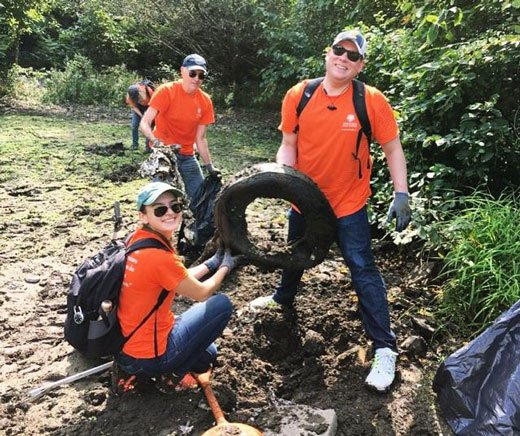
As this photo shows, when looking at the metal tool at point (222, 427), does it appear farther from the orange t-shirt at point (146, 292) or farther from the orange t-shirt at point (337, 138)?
the orange t-shirt at point (337, 138)

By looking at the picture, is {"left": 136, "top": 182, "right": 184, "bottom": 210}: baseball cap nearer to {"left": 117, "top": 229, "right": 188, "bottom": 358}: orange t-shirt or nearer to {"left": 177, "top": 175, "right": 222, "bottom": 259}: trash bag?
{"left": 117, "top": 229, "right": 188, "bottom": 358}: orange t-shirt

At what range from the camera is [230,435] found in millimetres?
2443

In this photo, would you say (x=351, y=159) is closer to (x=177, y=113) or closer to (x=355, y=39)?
(x=355, y=39)

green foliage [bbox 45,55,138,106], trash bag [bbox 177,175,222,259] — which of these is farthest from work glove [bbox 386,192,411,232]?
green foliage [bbox 45,55,138,106]

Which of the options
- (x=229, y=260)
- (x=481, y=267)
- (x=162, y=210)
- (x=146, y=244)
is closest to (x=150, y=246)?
(x=146, y=244)

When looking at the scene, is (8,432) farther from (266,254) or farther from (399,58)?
(399,58)

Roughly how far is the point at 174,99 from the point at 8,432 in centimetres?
334

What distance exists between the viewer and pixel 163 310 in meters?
2.79

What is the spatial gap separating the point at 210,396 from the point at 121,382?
1.79 feet

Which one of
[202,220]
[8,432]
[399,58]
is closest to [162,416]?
[8,432]

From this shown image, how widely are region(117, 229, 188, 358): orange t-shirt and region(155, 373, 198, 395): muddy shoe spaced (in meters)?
0.27

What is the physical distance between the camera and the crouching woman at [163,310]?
8.58 feet

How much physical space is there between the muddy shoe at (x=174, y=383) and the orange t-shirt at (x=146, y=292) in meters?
0.27

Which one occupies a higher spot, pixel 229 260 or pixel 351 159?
pixel 351 159
